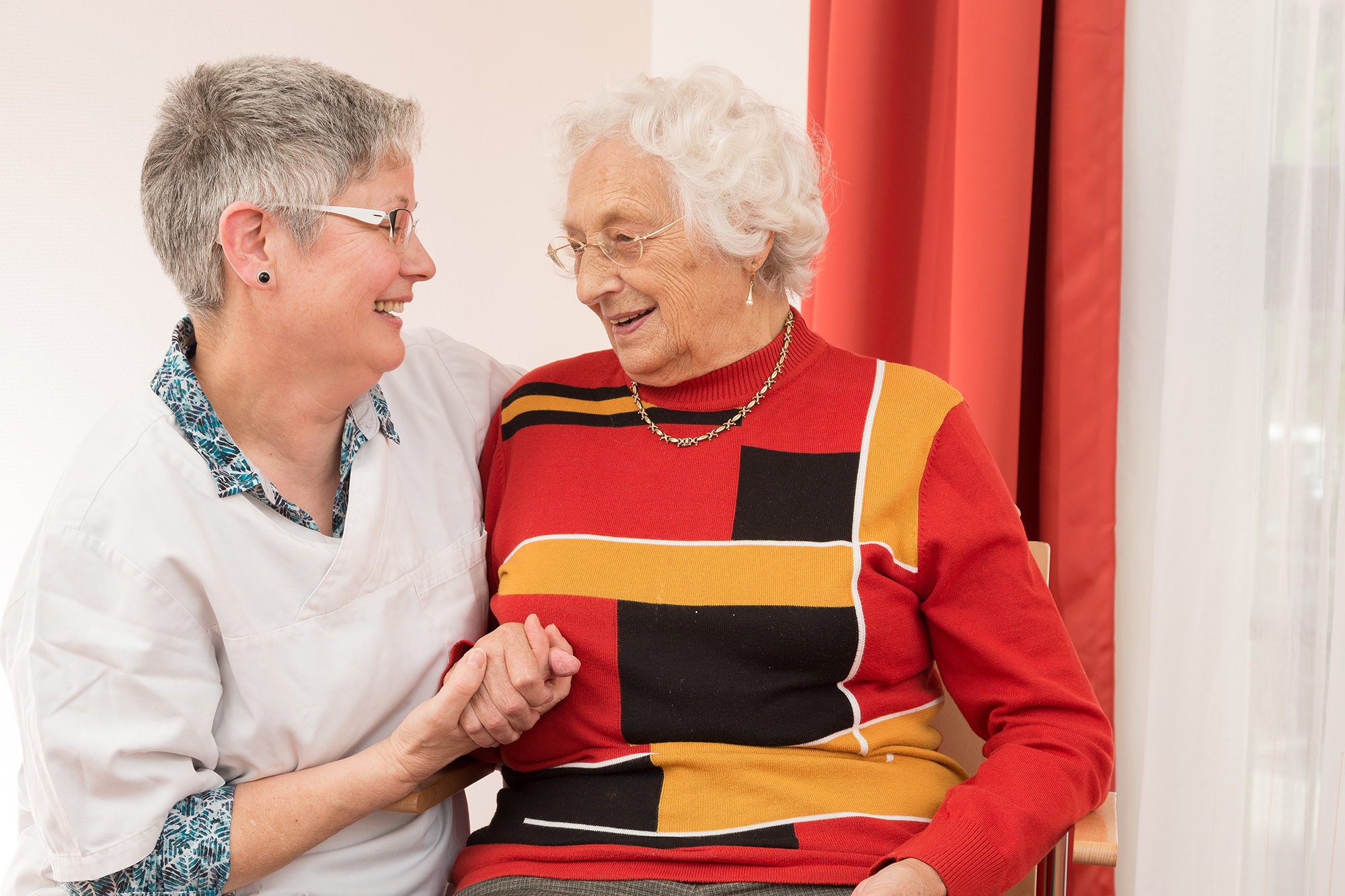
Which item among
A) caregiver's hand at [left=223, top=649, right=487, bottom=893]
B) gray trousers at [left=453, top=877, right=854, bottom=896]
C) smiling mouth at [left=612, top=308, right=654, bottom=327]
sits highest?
smiling mouth at [left=612, top=308, right=654, bottom=327]

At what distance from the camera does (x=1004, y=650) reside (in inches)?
52.6

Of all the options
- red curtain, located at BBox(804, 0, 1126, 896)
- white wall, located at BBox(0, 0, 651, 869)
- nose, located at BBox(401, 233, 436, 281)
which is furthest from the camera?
white wall, located at BBox(0, 0, 651, 869)

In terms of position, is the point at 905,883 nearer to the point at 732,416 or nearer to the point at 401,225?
the point at 732,416

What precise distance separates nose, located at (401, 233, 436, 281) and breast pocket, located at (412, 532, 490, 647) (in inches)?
14.9

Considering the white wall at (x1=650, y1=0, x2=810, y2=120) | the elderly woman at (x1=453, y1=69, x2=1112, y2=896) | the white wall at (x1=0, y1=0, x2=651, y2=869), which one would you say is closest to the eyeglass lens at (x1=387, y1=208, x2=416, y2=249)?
the elderly woman at (x1=453, y1=69, x2=1112, y2=896)

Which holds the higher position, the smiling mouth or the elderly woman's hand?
the smiling mouth

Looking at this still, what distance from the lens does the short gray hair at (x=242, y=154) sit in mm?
1266

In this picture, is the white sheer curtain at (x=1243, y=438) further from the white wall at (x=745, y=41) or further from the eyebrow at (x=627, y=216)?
the white wall at (x=745, y=41)

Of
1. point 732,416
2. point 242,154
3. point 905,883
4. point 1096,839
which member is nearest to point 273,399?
point 242,154

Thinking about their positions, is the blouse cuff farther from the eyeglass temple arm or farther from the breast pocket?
the eyeglass temple arm

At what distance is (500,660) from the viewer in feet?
4.33

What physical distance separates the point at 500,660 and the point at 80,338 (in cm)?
141

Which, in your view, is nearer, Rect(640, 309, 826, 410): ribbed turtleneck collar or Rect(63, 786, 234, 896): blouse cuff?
Rect(63, 786, 234, 896): blouse cuff

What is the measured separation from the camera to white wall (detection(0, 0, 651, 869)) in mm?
2111
